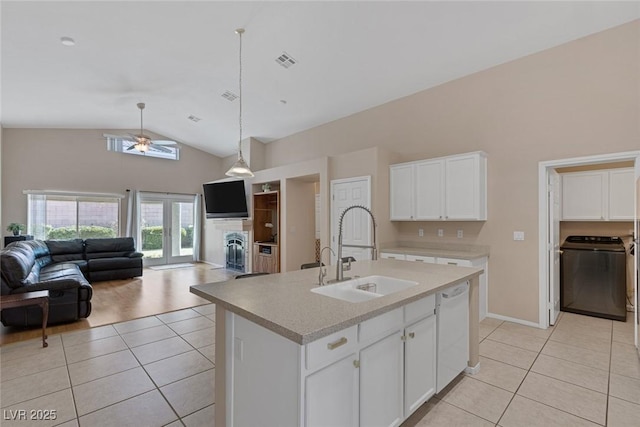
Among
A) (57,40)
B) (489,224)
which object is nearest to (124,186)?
(57,40)

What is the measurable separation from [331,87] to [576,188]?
4.03 meters

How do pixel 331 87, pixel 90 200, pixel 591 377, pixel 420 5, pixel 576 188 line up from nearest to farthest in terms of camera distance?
1. pixel 591 377
2. pixel 420 5
3. pixel 576 188
4. pixel 331 87
5. pixel 90 200

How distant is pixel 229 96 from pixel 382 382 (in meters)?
5.58

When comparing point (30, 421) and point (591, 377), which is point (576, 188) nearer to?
point (591, 377)

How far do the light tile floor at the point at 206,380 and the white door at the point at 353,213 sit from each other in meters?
2.08

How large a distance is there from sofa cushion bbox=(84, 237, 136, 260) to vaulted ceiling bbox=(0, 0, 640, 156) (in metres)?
2.89

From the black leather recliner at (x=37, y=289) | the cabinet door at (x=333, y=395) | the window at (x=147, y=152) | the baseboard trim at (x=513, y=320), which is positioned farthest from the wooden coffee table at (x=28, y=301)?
the baseboard trim at (x=513, y=320)

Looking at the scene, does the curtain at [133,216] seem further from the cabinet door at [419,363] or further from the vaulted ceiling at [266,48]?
the cabinet door at [419,363]

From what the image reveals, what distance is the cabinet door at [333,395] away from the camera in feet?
4.09

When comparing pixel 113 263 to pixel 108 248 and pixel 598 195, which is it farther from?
pixel 598 195

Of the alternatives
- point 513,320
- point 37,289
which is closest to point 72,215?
point 37,289

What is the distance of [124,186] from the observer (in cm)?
Result: 797

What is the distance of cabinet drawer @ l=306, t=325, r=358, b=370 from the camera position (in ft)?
4.13

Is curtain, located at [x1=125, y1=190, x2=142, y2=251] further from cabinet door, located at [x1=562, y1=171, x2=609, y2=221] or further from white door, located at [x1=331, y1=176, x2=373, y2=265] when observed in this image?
cabinet door, located at [x1=562, y1=171, x2=609, y2=221]
